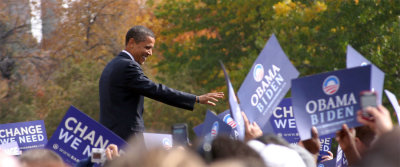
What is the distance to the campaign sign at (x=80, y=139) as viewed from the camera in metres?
4.97

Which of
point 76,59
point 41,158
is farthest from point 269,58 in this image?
point 76,59

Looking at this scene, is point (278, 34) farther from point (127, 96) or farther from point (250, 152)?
point (250, 152)

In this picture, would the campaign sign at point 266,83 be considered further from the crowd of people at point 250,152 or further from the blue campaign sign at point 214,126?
the blue campaign sign at point 214,126

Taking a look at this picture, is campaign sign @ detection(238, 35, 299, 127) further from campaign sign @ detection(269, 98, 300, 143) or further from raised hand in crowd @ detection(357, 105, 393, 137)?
campaign sign @ detection(269, 98, 300, 143)

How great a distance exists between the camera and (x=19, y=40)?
25.3 meters

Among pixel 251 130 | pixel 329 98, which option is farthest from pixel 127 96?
pixel 329 98

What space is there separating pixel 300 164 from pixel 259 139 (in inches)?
11.4

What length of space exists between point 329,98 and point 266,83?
2.25ft

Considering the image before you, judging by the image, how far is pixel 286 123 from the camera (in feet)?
21.4

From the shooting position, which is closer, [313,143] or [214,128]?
[313,143]

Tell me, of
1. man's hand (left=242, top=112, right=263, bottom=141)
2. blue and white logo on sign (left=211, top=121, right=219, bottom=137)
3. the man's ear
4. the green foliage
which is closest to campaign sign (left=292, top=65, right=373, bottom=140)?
man's hand (left=242, top=112, right=263, bottom=141)

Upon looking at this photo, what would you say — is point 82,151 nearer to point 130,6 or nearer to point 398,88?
point 398,88

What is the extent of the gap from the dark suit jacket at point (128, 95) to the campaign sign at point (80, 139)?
0.73 meters

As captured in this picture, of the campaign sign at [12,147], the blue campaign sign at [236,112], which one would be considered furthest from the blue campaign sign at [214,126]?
the campaign sign at [12,147]
